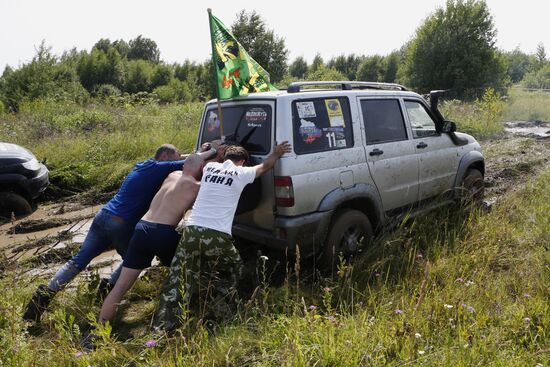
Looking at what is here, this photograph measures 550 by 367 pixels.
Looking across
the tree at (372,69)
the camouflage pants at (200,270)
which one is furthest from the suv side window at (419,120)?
the tree at (372,69)

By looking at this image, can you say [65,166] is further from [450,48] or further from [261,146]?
[450,48]

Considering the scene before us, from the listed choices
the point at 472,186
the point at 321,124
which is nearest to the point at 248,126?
the point at 321,124

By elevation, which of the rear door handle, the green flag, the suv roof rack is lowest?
the rear door handle

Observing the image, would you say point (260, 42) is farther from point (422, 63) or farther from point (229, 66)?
point (229, 66)

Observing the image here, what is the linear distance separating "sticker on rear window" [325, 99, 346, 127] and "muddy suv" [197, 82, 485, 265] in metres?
0.01

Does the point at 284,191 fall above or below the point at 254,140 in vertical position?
below

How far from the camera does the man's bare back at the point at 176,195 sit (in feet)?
11.5

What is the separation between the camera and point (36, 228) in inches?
242

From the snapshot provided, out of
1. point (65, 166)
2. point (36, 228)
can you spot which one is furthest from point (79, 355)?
point (65, 166)

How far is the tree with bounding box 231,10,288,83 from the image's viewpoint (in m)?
23.4

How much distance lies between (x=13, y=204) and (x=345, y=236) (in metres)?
5.60

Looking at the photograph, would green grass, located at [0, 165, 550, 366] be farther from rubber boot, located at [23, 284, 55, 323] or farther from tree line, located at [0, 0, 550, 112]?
tree line, located at [0, 0, 550, 112]

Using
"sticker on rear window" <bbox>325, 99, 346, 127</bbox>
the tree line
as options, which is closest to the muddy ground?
"sticker on rear window" <bbox>325, 99, 346, 127</bbox>

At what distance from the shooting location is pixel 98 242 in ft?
12.7
